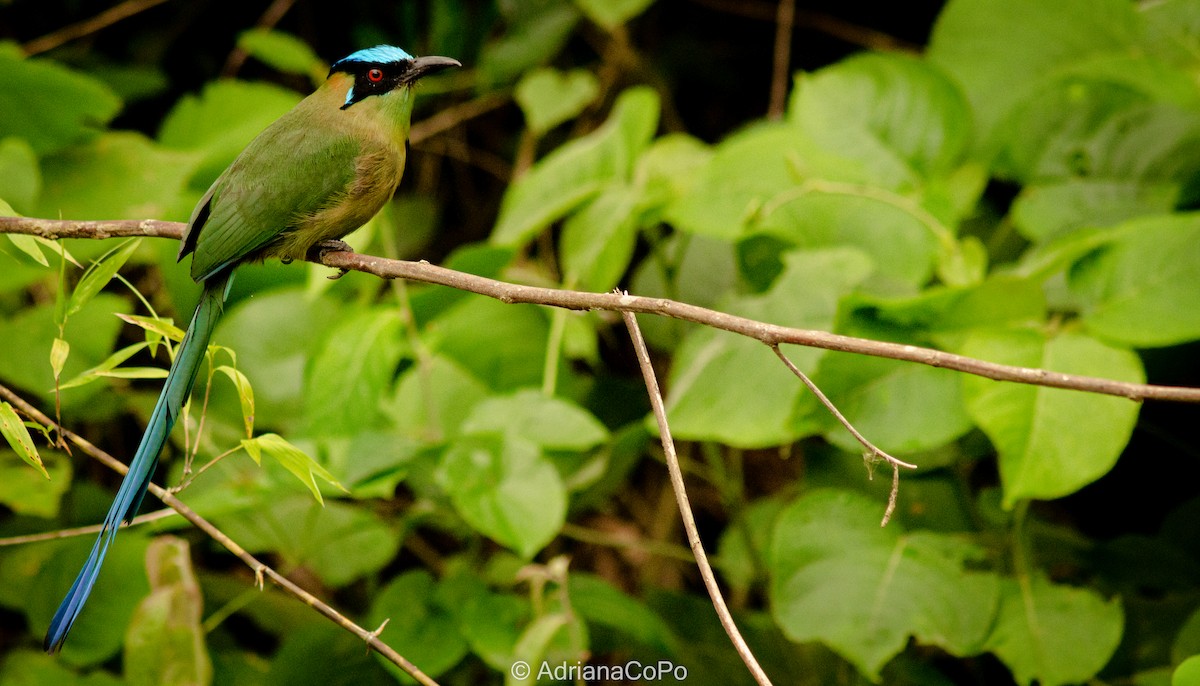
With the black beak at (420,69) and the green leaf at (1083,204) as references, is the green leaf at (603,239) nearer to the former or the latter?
the black beak at (420,69)

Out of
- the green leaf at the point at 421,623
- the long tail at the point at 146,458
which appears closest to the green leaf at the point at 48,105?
the long tail at the point at 146,458

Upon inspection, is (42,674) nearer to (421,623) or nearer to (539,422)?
(421,623)

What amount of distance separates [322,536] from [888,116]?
2.07m

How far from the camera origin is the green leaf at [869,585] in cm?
213

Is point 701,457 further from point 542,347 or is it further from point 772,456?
point 542,347

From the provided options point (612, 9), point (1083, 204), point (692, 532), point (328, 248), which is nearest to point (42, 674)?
point (328, 248)

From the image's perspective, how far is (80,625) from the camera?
2.60 m

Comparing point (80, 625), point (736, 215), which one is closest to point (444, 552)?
point (80, 625)

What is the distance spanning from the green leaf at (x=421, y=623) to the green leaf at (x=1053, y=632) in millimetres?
1282

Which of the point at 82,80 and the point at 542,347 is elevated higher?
the point at 82,80

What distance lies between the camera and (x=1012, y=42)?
10.3 feet

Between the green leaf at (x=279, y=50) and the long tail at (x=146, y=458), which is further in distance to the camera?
the green leaf at (x=279, y=50)

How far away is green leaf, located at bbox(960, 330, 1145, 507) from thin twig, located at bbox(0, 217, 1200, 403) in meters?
0.56

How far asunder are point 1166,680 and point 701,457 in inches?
83.7
